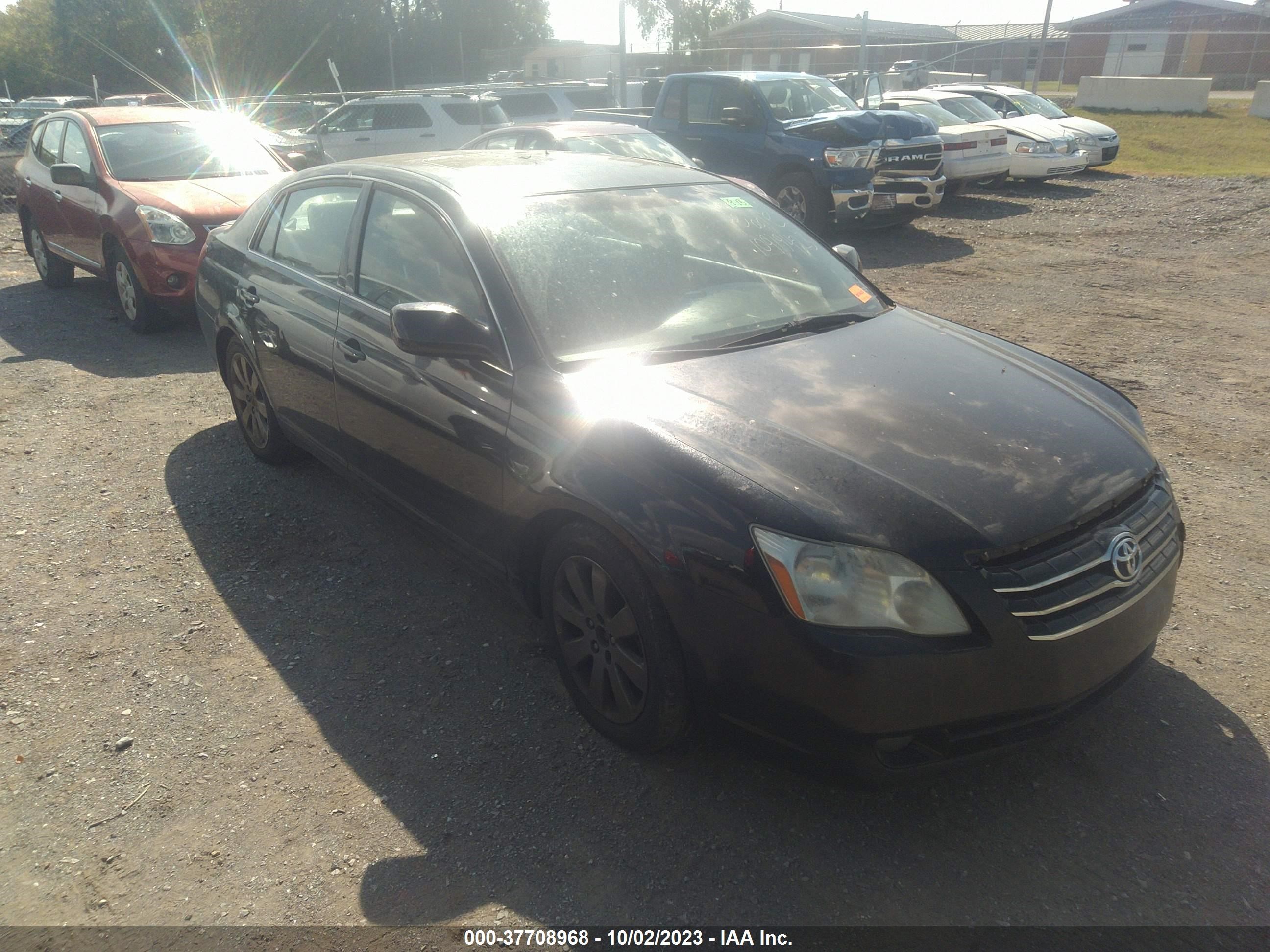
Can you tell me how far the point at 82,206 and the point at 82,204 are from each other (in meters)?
0.02

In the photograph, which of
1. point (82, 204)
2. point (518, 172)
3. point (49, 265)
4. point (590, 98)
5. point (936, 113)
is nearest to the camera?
point (518, 172)

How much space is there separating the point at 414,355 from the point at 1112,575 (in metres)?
2.43

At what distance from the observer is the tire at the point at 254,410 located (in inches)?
200

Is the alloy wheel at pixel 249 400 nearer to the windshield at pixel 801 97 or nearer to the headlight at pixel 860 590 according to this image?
the headlight at pixel 860 590

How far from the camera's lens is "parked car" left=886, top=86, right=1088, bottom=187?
631 inches

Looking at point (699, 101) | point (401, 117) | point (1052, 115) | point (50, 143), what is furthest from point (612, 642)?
point (1052, 115)

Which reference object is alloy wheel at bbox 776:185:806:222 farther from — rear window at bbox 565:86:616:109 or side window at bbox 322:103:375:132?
rear window at bbox 565:86:616:109

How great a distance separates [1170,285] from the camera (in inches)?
379

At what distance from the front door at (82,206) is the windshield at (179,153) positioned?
0.21 metres

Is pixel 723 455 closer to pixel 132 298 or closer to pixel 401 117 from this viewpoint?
pixel 132 298

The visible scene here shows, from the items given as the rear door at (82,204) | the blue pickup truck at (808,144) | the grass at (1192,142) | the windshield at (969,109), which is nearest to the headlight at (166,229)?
the rear door at (82,204)

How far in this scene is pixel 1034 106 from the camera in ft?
60.2

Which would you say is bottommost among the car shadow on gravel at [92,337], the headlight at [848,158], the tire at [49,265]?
the car shadow on gravel at [92,337]

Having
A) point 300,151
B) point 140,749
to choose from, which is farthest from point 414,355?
point 300,151
